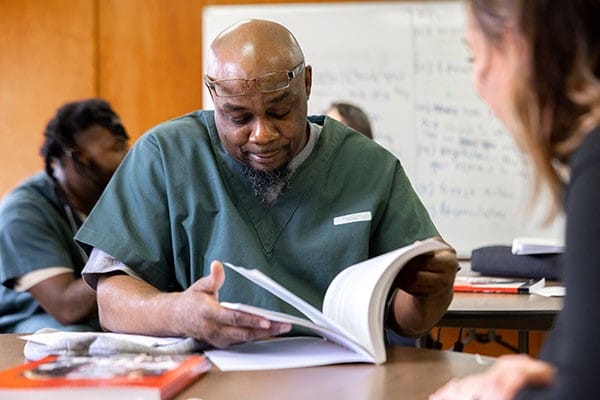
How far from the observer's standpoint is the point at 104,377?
1215 mm

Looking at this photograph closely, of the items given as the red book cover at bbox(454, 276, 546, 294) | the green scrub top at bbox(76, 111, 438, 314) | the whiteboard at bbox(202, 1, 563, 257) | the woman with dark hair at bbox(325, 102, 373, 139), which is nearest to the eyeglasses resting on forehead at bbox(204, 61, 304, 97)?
the green scrub top at bbox(76, 111, 438, 314)

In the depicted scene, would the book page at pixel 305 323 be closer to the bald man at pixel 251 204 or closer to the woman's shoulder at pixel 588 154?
the bald man at pixel 251 204

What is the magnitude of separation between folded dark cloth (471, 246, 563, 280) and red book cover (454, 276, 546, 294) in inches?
1.1

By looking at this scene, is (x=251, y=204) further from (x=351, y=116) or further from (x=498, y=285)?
(x=351, y=116)

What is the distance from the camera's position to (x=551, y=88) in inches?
36.4

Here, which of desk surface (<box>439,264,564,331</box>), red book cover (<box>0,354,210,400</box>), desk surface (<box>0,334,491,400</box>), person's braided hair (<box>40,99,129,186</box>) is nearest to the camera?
red book cover (<box>0,354,210,400</box>)

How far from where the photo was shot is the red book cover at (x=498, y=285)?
253 cm

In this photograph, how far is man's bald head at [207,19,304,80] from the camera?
5.76 ft

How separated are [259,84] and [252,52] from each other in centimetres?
7

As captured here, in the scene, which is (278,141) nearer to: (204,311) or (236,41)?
(236,41)

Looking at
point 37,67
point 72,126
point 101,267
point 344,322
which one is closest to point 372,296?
point 344,322

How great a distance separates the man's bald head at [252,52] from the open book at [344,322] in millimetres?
441

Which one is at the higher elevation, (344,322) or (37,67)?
(37,67)

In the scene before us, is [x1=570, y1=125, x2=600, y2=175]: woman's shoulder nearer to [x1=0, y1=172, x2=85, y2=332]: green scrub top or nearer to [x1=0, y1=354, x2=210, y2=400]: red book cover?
[x1=0, y1=354, x2=210, y2=400]: red book cover
